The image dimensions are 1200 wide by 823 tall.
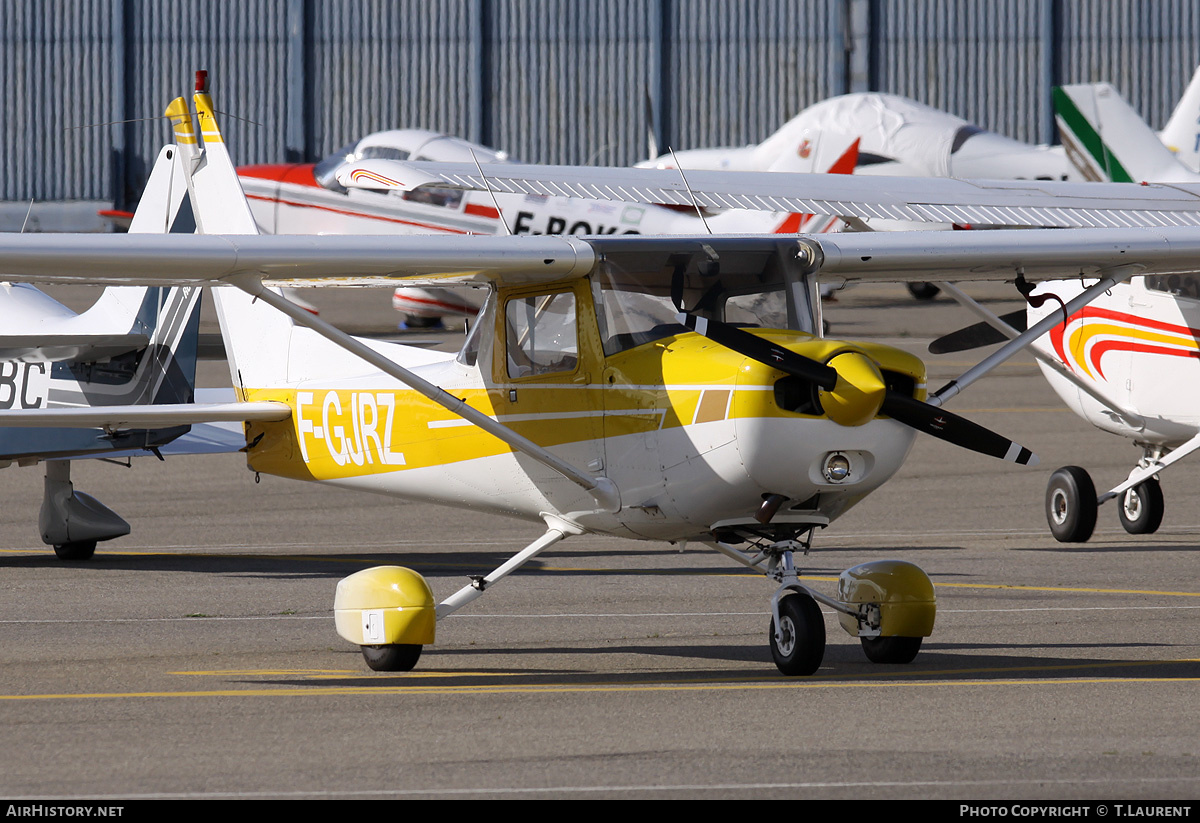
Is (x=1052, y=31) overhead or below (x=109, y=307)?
overhead

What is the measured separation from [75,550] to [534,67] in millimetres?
29912

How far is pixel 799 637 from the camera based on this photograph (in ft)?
25.0

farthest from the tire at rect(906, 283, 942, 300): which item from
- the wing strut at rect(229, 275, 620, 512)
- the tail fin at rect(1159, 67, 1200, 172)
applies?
the wing strut at rect(229, 275, 620, 512)

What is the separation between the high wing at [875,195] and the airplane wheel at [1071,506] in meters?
2.40

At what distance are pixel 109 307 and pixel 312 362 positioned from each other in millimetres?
3248

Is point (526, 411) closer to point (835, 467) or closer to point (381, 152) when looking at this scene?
point (835, 467)

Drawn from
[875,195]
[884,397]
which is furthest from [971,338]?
[875,195]

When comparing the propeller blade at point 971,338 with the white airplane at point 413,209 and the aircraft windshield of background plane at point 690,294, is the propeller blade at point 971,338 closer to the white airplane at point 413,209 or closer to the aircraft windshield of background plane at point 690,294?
the aircraft windshield of background plane at point 690,294

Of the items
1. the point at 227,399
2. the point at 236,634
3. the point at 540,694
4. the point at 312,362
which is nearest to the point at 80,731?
the point at 540,694

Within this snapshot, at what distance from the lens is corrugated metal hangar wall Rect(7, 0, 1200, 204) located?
40031 mm

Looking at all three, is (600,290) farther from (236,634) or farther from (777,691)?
(236,634)

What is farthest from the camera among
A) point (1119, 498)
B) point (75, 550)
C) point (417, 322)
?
point (417, 322)

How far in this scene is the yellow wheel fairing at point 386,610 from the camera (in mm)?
8047

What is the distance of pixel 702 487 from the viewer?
7527 millimetres
